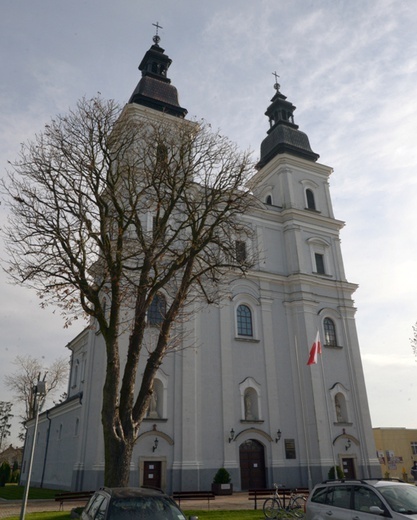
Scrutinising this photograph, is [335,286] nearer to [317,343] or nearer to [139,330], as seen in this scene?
[317,343]

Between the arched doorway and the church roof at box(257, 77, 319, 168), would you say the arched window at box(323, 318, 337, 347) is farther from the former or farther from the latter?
the church roof at box(257, 77, 319, 168)

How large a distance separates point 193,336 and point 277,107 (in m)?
21.9

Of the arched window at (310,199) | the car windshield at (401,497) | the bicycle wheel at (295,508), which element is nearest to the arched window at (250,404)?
the bicycle wheel at (295,508)

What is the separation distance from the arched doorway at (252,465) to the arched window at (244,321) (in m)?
6.12

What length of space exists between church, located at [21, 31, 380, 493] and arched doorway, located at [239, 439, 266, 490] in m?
0.06

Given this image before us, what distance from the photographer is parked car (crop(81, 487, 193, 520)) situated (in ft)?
23.9

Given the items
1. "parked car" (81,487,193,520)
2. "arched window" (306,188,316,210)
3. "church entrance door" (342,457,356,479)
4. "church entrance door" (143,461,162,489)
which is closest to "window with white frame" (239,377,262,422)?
"church entrance door" (143,461,162,489)

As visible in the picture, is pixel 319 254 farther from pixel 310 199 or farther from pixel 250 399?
pixel 250 399

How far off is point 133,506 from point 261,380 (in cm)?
1933

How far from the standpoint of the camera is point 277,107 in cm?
3741

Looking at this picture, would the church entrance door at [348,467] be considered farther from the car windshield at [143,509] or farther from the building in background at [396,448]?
the car windshield at [143,509]

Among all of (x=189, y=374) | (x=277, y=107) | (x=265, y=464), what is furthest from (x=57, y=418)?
(x=277, y=107)

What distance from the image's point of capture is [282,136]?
34.8 m

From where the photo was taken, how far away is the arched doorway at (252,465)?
23.7 meters
